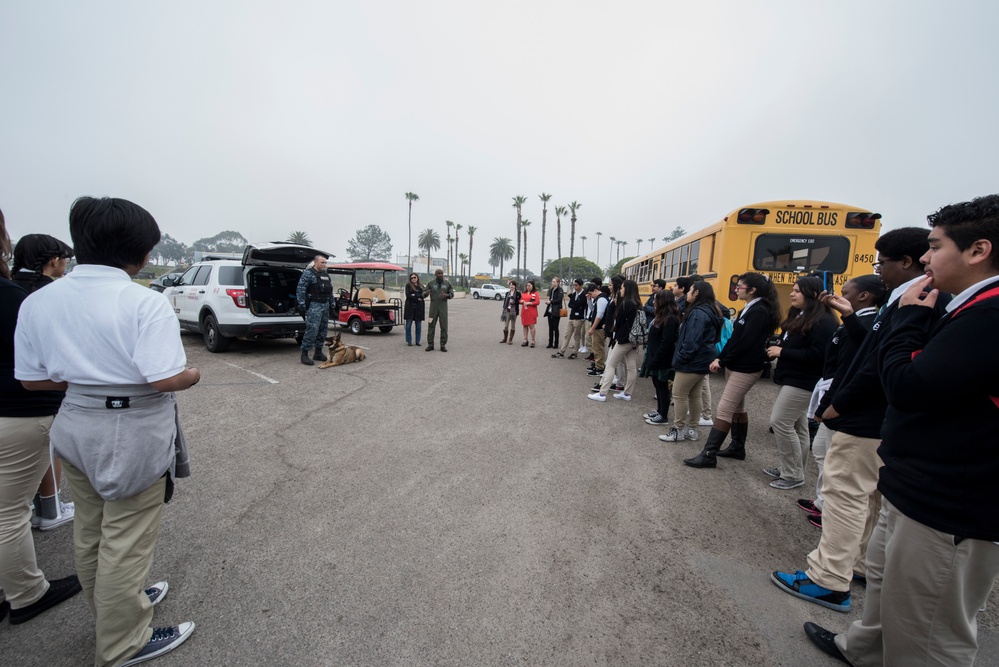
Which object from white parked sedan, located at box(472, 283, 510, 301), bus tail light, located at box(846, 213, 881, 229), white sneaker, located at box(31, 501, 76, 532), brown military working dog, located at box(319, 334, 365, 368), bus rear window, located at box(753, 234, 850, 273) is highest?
bus tail light, located at box(846, 213, 881, 229)

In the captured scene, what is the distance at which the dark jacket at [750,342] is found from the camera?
3.89m

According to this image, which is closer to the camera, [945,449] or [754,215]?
[945,449]

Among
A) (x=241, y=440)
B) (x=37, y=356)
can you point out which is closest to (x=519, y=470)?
(x=241, y=440)

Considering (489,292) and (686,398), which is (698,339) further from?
(489,292)

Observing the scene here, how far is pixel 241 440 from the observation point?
443 cm

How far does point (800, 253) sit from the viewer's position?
312 inches

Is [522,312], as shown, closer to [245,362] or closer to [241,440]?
[245,362]

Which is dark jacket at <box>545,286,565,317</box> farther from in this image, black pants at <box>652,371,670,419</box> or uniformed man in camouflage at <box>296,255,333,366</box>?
black pants at <box>652,371,670,419</box>

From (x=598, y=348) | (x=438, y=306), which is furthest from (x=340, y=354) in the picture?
(x=598, y=348)

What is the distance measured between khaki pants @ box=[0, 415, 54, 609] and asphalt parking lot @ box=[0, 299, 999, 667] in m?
0.18

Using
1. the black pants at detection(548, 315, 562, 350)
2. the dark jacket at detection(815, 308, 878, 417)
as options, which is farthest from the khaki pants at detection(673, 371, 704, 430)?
the black pants at detection(548, 315, 562, 350)

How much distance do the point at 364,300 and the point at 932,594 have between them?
481 inches

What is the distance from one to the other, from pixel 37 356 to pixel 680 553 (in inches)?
140

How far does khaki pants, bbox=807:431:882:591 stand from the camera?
2475mm
